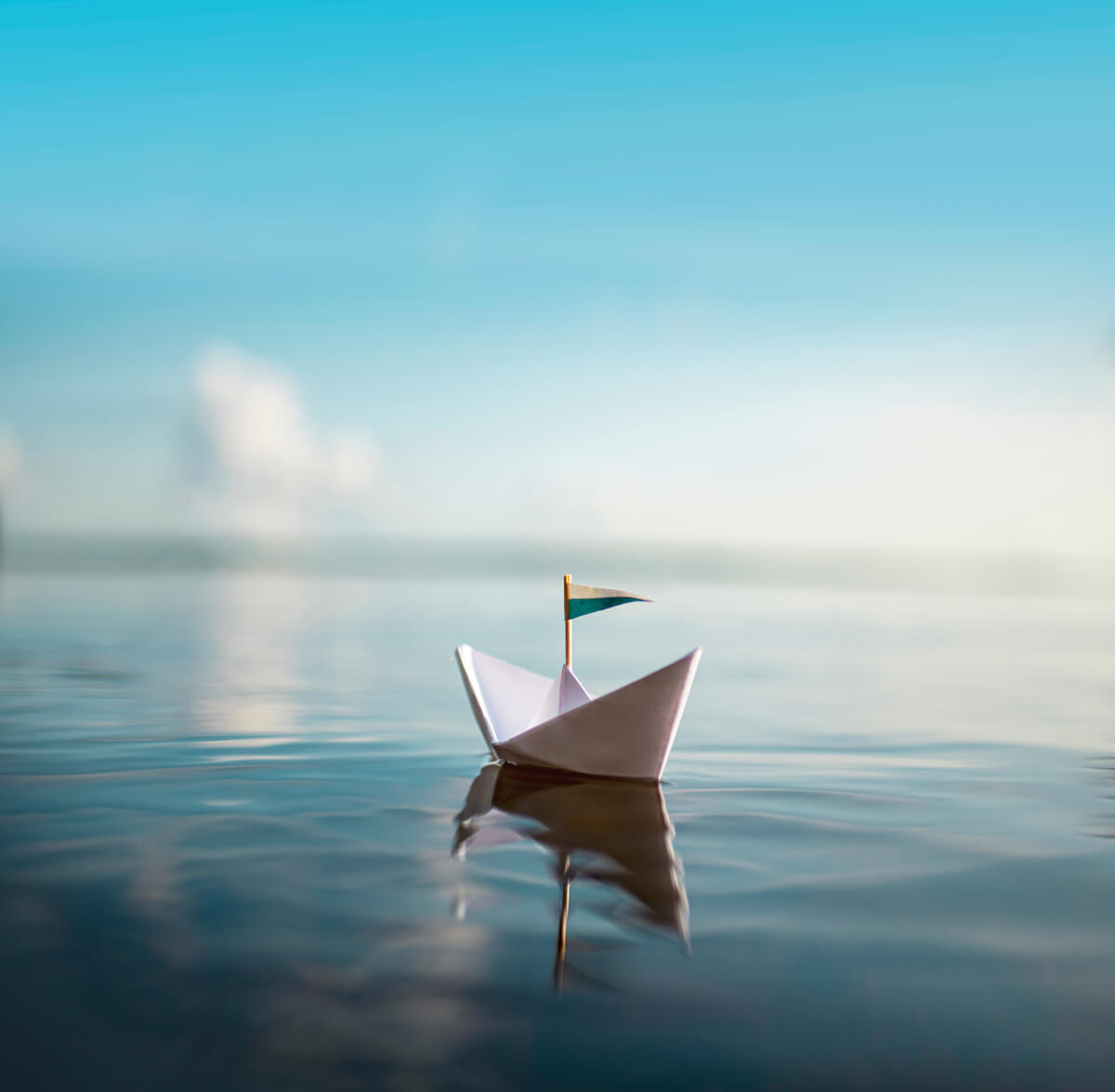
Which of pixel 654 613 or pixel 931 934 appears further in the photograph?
pixel 654 613

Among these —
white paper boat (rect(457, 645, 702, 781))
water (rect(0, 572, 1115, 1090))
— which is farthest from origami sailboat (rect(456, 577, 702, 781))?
water (rect(0, 572, 1115, 1090))

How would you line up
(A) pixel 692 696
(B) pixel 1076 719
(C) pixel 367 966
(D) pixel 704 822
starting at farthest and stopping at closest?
(A) pixel 692 696 < (B) pixel 1076 719 < (D) pixel 704 822 < (C) pixel 367 966

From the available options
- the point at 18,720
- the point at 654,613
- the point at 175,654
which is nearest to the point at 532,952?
the point at 18,720

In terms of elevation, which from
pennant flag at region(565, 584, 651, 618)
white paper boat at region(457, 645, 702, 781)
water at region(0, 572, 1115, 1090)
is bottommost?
water at region(0, 572, 1115, 1090)

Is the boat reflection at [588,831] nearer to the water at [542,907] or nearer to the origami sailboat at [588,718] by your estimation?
the water at [542,907]

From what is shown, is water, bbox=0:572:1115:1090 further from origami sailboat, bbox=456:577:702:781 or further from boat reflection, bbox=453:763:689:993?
origami sailboat, bbox=456:577:702:781

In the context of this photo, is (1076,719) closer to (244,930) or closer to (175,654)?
(244,930)

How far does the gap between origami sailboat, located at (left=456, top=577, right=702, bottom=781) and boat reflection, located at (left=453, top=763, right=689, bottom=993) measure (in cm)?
15

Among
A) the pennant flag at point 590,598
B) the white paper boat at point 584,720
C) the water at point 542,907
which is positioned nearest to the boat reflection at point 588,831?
the water at point 542,907

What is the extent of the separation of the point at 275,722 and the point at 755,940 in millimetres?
5580

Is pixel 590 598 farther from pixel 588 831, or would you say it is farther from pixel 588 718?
pixel 588 831

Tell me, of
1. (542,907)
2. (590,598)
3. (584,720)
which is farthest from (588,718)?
(542,907)

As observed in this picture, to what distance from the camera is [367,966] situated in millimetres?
2904

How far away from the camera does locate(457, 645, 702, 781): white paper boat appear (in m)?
5.16
